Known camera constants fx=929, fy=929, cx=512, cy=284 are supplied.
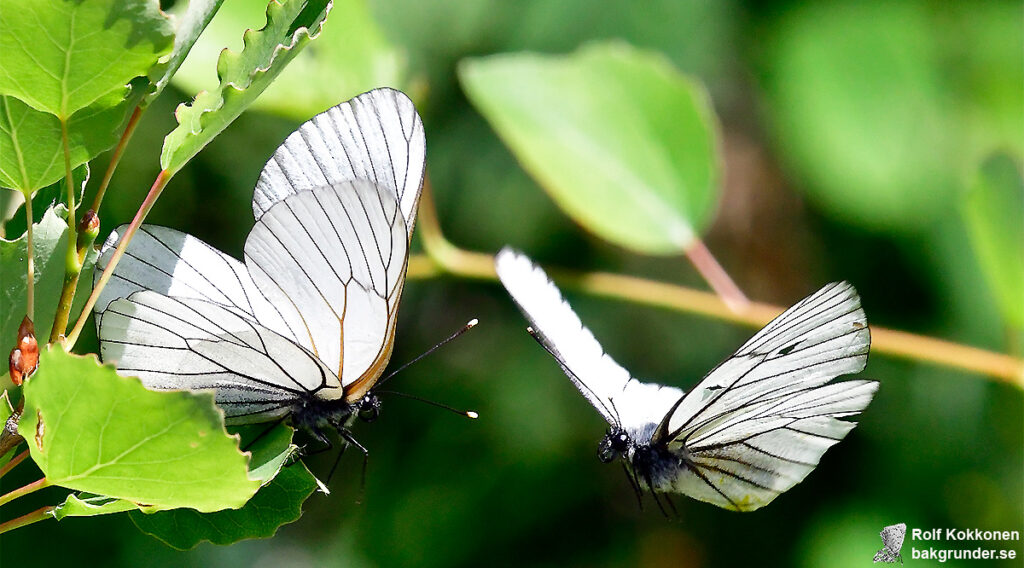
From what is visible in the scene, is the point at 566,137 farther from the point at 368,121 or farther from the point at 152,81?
the point at 152,81

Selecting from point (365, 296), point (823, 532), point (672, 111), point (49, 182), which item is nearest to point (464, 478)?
point (823, 532)

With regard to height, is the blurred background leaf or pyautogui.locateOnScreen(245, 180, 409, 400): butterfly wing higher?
the blurred background leaf

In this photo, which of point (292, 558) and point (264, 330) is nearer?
point (264, 330)

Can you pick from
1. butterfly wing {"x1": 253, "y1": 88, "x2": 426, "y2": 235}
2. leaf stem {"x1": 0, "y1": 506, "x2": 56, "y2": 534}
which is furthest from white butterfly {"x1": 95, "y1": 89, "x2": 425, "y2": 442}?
leaf stem {"x1": 0, "y1": 506, "x2": 56, "y2": 534}

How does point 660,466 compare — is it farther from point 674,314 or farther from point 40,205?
point 674,314

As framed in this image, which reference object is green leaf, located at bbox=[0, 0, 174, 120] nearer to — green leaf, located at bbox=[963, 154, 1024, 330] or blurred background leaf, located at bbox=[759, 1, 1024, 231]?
green leaf, located at bbox=[963, 154, 1024, 330]
